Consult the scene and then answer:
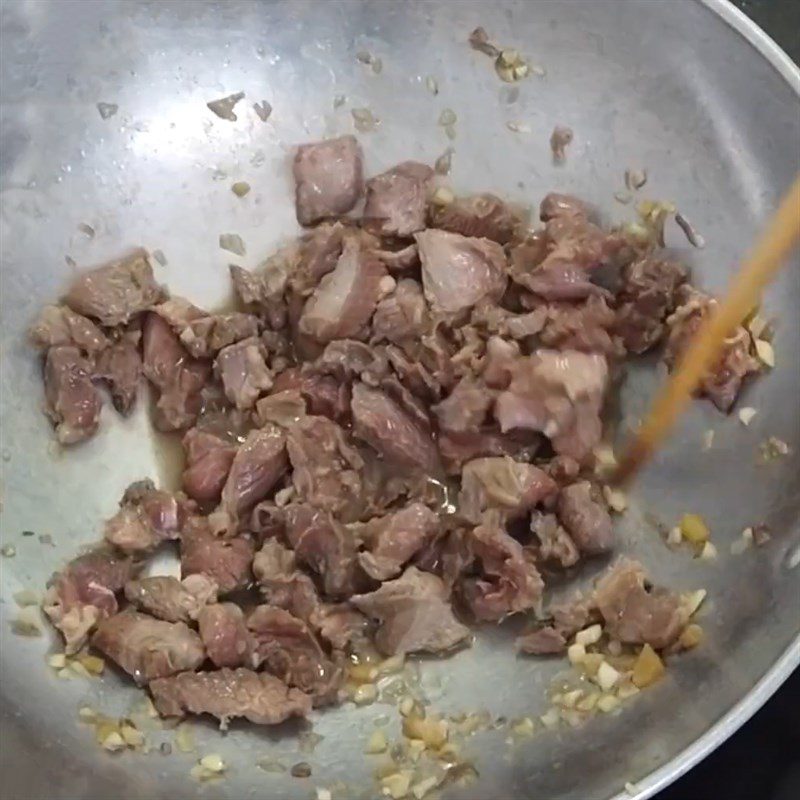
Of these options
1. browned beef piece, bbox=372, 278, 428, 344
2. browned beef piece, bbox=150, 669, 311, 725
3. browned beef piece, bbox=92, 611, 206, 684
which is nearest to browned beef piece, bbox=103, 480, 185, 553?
browned beef piece, bbox=92, 611, 206, 684

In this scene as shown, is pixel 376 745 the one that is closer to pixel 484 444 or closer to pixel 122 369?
pixel 484 444

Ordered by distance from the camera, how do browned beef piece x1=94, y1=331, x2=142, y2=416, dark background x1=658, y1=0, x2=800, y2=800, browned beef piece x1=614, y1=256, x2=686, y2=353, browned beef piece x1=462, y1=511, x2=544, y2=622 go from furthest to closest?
browned beef piece x1=94, y1=331, x2=142, y2=416 → browned beef piece x1=614, y1=256, x2=686, y2=353 → browned beef piece x1=462, y1=511, x2=544, y2=622 → dark background x1=658, y1=0, x2=800, y2=800

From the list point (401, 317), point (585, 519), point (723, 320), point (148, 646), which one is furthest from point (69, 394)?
point (723, 320)

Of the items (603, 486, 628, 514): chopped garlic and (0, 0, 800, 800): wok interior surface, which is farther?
(603, 486, 628, 514): chopped garlic

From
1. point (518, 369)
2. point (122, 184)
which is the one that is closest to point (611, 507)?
point (518, 369)

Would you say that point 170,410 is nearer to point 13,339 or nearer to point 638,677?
point 13,339

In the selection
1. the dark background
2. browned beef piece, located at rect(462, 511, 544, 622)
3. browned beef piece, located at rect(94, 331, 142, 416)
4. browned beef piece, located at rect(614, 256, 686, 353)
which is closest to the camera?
the dark background

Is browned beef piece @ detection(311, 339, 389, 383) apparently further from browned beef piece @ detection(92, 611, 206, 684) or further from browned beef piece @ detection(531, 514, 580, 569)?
browned beef piece @ detection(92, 611, 206, 684)
